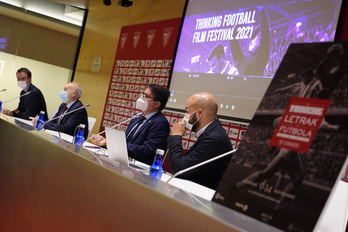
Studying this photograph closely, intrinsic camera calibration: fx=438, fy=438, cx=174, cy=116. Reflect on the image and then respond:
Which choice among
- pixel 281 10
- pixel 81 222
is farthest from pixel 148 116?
pixel 81 222

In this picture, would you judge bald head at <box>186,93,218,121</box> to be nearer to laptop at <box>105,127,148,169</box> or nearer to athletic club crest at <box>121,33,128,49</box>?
laptop at <box>105,127,148,169</box>

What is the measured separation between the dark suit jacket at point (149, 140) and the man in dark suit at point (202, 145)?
20.2 inches

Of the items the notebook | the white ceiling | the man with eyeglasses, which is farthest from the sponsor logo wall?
the notebook

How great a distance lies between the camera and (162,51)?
19.7ft

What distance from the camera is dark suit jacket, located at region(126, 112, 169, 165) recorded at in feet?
12.2

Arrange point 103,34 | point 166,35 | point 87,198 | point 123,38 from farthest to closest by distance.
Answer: point 103,34 → point 123,38 → point 166,35 → point 87,198

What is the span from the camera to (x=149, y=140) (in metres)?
3.85

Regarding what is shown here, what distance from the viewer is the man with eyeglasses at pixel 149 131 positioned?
3.75 meters

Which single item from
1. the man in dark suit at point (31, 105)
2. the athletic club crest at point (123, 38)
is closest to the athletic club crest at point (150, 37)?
the athletic club crest at point (123, 38)

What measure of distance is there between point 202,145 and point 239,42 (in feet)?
6.89

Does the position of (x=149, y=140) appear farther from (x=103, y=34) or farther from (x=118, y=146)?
(x=103, y=34)

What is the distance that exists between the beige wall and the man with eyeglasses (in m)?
2.11

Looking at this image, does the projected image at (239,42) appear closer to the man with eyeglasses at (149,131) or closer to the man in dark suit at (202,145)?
the man with eyeglasses at (149,131)

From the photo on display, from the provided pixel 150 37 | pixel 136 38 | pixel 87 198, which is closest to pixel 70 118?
pixel 150 37
